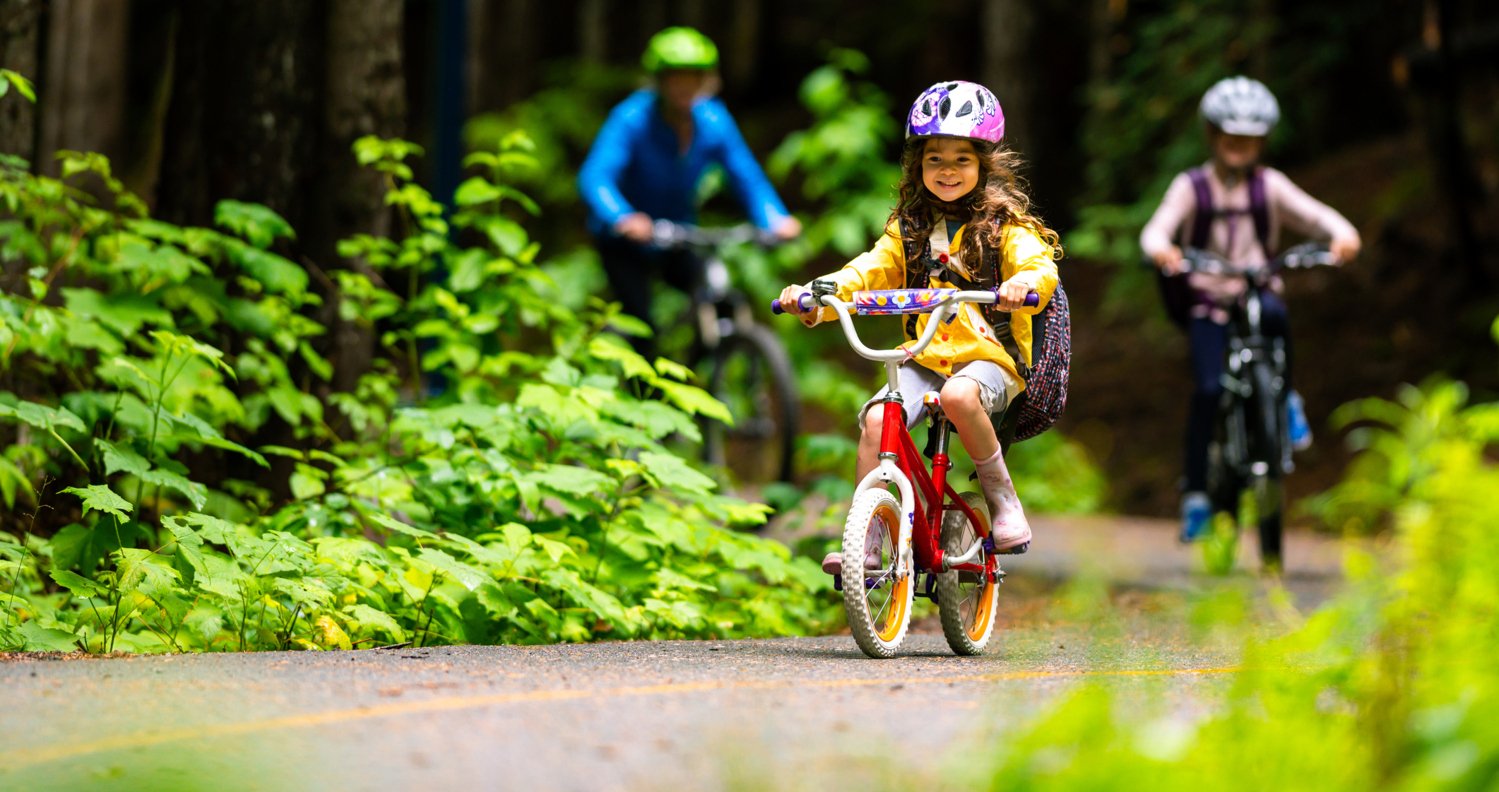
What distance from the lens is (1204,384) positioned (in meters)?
9.34

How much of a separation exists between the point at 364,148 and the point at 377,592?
2066mm

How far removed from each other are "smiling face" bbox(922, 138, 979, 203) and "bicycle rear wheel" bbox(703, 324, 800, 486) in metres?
3.87

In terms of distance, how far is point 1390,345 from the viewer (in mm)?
14453

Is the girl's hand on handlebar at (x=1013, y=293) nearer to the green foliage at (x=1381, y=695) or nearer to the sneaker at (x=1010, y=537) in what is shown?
the sneaker at (x=1010, y=537)

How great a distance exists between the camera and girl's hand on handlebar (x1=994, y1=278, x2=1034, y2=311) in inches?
199

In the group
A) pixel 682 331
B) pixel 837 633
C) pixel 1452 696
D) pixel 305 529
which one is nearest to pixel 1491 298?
pixel 682 331

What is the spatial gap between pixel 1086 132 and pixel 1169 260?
1025cm

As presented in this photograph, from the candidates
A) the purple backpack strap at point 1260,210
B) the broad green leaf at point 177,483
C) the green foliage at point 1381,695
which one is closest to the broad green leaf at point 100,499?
the broad green leaf at point 177,483

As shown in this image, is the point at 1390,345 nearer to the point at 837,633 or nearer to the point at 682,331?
the point at 682,331

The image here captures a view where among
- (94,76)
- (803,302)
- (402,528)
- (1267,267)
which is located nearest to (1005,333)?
(803,302)

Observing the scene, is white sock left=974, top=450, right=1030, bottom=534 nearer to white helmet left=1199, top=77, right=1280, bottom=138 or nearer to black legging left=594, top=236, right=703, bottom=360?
black legging left=594, top=236, right=703, bottom=360

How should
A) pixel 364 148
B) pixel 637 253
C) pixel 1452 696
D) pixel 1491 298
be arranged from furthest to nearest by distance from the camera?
pixel 1491 298 → pixel 637 253 → pixel 364 148 → pixel 1452 696

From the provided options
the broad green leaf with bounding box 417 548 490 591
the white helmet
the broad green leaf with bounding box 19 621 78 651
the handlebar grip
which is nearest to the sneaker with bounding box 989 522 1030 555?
the handlebar grip

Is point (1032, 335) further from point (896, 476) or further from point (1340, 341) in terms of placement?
point (1340, 341)
